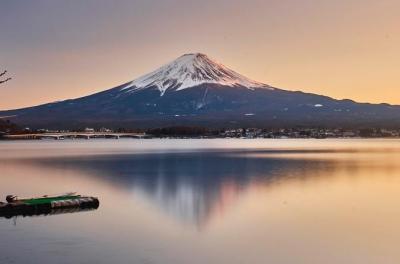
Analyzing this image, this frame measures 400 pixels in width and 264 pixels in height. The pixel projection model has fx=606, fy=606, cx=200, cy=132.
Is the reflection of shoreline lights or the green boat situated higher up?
the green boat

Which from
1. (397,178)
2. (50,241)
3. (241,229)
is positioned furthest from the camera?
(397,178)

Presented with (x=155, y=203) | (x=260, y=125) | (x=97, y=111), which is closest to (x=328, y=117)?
(x=260, y=125)

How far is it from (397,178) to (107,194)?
534 inches

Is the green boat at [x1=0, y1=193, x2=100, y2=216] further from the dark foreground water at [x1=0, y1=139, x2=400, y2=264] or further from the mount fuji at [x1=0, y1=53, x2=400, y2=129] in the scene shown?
the mount fuji at [x1=0, y1=53, x2=400, y2=129]

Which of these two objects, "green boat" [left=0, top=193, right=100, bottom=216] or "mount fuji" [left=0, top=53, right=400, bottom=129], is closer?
"green boat" [left=0, top=193, right=100, bottom=216]

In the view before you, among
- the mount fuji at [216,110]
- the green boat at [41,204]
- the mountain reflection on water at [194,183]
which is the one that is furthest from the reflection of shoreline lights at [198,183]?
the mount fuji at [216,110]

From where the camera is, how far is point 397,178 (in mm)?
27328

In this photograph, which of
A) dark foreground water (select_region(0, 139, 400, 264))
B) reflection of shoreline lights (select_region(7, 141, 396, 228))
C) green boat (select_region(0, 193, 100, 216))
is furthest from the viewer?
reflection of shoreline lights (select_region(7, 141, 396, 228))

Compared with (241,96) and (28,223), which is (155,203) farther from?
(241,96)

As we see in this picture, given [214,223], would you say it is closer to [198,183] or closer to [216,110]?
[198,183]

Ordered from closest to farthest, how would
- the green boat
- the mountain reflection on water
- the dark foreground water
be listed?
1. the dark foreground water
2. the green boat
3. the mountain reflection on water

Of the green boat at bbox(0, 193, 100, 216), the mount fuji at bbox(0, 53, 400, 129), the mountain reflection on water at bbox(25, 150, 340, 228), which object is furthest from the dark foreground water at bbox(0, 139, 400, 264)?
the mount fuji at bbox(0, 53, 400, 129)

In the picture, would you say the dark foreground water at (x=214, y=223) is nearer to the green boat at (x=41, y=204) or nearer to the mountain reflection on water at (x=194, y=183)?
the mountain reflection on water at (x=194, y=183)

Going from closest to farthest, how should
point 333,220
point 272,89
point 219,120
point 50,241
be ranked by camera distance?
point 50,241, point 333,220, point 219,120, point 272,89
